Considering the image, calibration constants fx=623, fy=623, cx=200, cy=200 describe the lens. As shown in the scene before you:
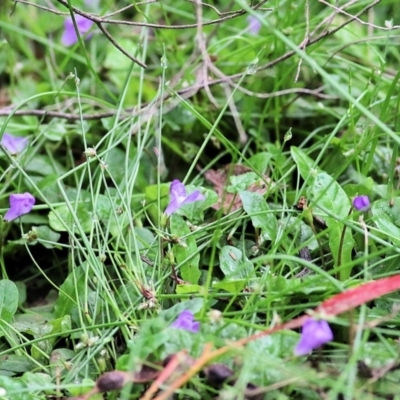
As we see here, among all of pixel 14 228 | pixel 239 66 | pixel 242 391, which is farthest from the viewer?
pixel 239 66

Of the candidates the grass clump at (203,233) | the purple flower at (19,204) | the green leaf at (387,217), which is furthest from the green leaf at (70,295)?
the green leaf at (387,217)

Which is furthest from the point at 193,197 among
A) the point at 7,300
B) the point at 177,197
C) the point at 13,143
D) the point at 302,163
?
the point at 13,143

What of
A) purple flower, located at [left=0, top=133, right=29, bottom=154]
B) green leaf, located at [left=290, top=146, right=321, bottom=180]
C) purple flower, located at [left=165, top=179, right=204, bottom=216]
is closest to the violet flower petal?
purple flower, located at [left=165, top=179, right=204, bottom=216]

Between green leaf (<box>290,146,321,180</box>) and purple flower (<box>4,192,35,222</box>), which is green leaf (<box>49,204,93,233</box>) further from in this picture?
green leaf (<box>290,146,321,180</box>)

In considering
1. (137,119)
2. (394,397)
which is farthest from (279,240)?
(137,119)

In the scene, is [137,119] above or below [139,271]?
above

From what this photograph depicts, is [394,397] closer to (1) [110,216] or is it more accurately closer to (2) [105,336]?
(2) [105,336]
